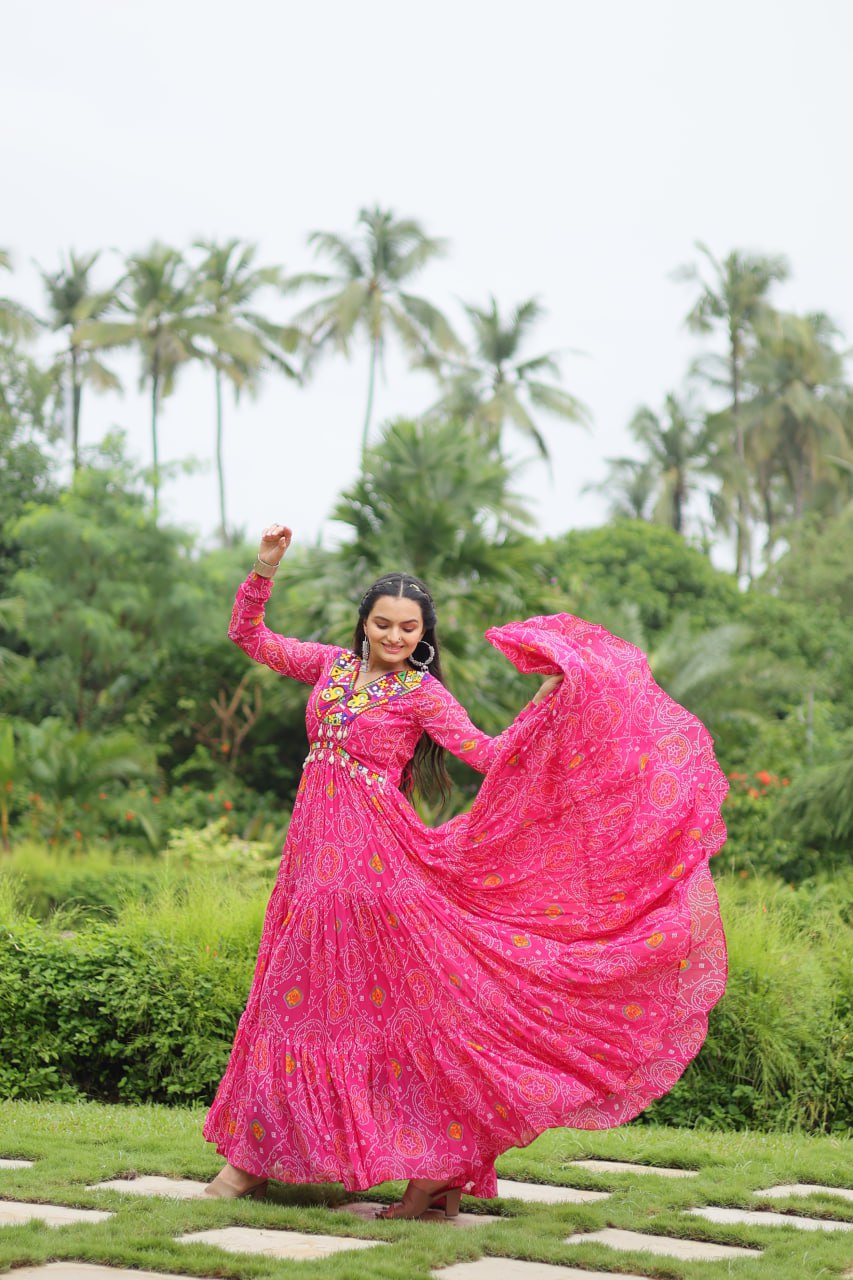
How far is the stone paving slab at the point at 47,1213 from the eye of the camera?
387 centimetres

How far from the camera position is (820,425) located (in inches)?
1542

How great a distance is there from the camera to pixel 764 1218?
4.38m

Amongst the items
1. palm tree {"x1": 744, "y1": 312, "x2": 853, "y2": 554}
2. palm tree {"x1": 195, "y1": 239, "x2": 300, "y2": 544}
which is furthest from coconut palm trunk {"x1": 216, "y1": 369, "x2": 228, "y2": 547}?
palm tree {"x1": 744, "y1": 312, "x2": 853, "y2": 554}

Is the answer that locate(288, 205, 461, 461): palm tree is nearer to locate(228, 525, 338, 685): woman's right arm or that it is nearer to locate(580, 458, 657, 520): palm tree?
locate(580, 458, 657, 520): palm tree

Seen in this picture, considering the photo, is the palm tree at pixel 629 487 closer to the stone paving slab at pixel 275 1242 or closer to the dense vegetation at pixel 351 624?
the dense vegetation at pixel 351 624

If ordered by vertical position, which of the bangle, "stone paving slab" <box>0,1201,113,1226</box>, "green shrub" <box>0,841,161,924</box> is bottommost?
"stone paving slab" <box>0,1201,113,1226</box>

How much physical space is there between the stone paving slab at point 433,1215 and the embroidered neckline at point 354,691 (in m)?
1.39

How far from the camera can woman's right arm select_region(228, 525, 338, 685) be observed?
15.9 feet

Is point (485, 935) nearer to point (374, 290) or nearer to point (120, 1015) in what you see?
point (120, 1015)

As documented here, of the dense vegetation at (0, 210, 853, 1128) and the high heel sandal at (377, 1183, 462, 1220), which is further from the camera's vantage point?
the dense vegetation at (0, 210, 853, 1128)

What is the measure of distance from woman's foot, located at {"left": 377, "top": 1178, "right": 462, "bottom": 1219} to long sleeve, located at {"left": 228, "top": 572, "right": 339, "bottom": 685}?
5.20 ft

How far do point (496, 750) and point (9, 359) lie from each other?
28220 mm

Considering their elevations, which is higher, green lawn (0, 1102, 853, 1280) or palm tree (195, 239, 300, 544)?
palm tree (195, 239, 300, 544)

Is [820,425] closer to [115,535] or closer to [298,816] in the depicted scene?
[115,535]
